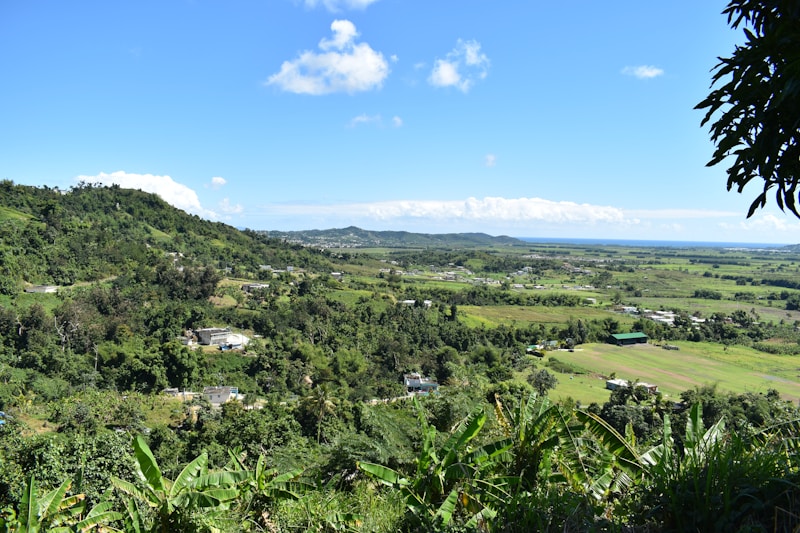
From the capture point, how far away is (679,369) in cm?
4119

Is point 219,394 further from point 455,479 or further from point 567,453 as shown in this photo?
point 567,453

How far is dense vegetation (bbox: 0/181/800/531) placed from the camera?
11.2 feet

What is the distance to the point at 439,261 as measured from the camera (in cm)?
13375

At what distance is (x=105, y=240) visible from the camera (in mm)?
55531

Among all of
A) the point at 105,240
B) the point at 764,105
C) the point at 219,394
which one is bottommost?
the point at 219,394

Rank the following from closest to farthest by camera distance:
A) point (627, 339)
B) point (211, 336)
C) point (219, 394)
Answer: point (219, 394)
point (211, 336)
point (627, 339)

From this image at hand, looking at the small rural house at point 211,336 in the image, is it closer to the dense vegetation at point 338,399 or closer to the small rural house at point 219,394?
the dense vegetation at point 338,399

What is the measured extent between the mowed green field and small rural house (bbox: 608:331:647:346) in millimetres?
1114

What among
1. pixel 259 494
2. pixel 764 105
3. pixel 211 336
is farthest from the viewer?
pixel 211 336

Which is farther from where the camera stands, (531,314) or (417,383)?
(531,314)

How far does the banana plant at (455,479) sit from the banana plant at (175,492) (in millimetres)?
1530

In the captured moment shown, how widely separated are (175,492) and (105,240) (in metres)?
62.1

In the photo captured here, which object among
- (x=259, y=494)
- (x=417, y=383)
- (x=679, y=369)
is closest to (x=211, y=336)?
(x=417, y=383)

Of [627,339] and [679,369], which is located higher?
[627,339]
